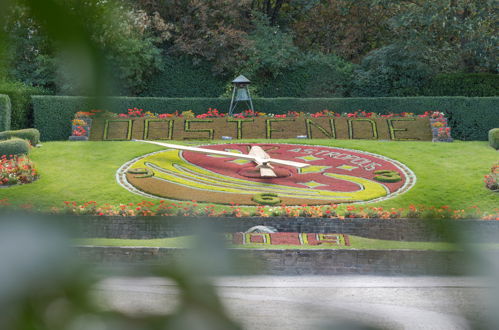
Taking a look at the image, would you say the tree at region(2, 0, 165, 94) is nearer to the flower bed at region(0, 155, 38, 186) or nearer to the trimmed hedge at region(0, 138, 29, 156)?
the flower bed at region(0, 155, 38, 186)

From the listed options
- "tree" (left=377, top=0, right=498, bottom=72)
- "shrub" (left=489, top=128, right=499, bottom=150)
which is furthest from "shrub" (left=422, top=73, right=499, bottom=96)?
"shrub" (left=489, top=128, right=499, bottom=150)

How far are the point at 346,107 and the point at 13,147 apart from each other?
33.6 feet

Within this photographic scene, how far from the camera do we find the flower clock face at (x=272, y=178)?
35.5 feet

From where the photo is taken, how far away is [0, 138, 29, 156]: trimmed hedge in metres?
12.6

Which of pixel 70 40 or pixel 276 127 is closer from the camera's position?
pixel 70 40

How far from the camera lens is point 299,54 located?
2216 centimetres

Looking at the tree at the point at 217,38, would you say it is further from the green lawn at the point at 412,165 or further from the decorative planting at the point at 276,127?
the green lawn at the point at 412,165

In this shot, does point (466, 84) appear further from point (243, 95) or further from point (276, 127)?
point (243, 95)

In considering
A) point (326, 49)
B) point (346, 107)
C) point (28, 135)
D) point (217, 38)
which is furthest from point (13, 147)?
point (326, 49)

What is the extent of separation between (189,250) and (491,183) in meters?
11.6

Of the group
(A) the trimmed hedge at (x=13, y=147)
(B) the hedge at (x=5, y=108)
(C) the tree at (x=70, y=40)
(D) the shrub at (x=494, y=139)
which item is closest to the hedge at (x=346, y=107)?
(D) the shrub at (x=494, y=139)

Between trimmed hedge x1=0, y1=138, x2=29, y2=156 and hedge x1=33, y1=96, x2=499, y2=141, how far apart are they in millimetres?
2069

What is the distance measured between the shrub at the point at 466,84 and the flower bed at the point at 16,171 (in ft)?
46.8

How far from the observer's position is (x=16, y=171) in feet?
36.6
